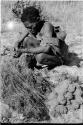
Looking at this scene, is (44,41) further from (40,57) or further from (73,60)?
(73,60)

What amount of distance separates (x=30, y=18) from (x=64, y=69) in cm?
101

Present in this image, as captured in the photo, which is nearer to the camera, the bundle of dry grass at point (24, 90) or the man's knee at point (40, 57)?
the bundle of dry grass at point (24, 90)

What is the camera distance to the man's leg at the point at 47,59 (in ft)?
20.3

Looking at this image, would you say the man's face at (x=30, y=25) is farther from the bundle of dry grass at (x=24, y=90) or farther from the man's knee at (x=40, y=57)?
the bundle of dry grass at (x=24, y=90)

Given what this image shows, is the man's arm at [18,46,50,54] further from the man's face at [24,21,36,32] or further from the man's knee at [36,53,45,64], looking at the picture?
the man's face at [24,21,36,32]

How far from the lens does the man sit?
6039mm

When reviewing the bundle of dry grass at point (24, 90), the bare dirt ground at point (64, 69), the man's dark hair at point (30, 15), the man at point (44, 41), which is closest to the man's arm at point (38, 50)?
the man at point (44, 41)

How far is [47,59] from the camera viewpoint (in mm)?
6227

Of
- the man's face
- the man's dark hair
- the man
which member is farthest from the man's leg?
the man's dark hair

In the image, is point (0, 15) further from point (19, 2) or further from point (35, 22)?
point (35, 22)

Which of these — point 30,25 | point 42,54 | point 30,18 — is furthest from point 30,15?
point 42,54

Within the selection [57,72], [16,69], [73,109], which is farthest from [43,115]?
[57,72]

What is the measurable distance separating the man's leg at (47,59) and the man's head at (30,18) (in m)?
0.48

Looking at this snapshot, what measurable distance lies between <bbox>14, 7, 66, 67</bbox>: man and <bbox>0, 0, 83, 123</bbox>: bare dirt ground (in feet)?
0.66
